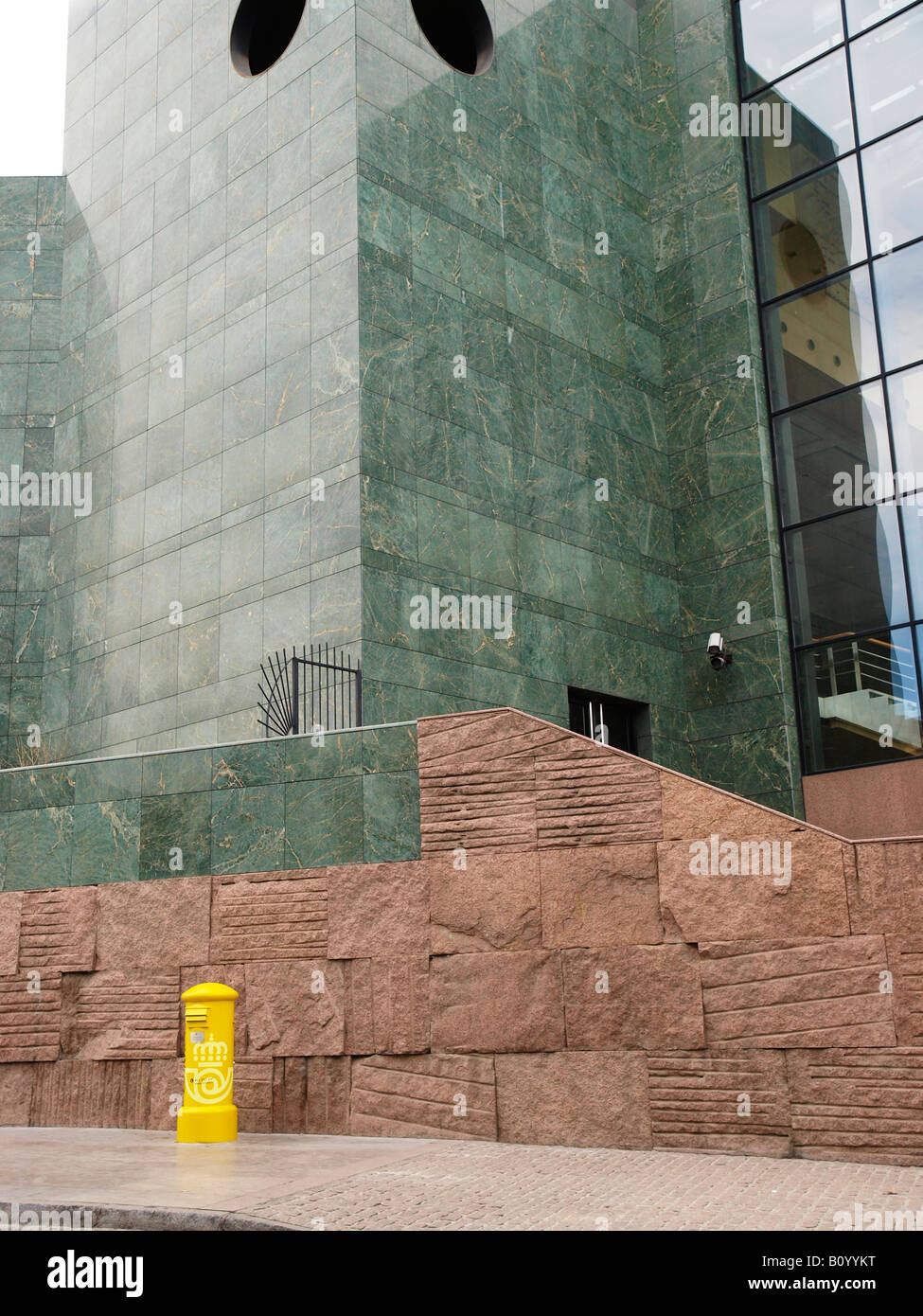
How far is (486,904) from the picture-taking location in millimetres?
10789

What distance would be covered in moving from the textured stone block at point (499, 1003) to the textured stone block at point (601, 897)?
0.32 m

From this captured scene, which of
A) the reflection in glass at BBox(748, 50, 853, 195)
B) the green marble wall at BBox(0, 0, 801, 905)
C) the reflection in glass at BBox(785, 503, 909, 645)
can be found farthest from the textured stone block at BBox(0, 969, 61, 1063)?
the reflection in glass at BBox(748, 50, 853, 195)

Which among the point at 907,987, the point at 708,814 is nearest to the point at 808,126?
the point at 708,814

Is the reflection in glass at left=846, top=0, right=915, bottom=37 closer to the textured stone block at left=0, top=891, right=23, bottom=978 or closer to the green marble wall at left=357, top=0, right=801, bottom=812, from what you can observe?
the green marble wall at left=357, top=0, right=801, bottom=812

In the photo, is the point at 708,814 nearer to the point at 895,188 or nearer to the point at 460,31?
the point at 895,188

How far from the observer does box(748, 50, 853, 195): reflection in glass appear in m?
20.4

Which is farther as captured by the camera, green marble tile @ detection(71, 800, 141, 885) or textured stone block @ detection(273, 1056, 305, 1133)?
green marble tile @ detection(71, 800, 141, 885)

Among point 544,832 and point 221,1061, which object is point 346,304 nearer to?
point 544,832

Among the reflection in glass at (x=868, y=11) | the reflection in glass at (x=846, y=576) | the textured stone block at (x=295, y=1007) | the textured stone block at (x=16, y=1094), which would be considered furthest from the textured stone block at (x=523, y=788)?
the reflection in glass at (x=868, y=11)

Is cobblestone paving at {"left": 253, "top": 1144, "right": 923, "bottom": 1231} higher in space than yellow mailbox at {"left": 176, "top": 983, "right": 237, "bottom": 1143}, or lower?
lower

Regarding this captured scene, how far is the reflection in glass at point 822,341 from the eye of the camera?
19.5 m

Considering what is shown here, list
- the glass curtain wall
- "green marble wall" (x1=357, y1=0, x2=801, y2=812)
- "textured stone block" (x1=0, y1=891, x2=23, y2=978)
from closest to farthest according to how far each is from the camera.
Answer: "textured stone block" (x1=0, y1=891, x2=23, y2=978) → "green marble wall" (x1=357, y1=0, x2=801, y2=812) → the glass curtain wall

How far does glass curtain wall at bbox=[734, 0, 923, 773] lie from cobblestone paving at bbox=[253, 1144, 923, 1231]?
10.3 metres
